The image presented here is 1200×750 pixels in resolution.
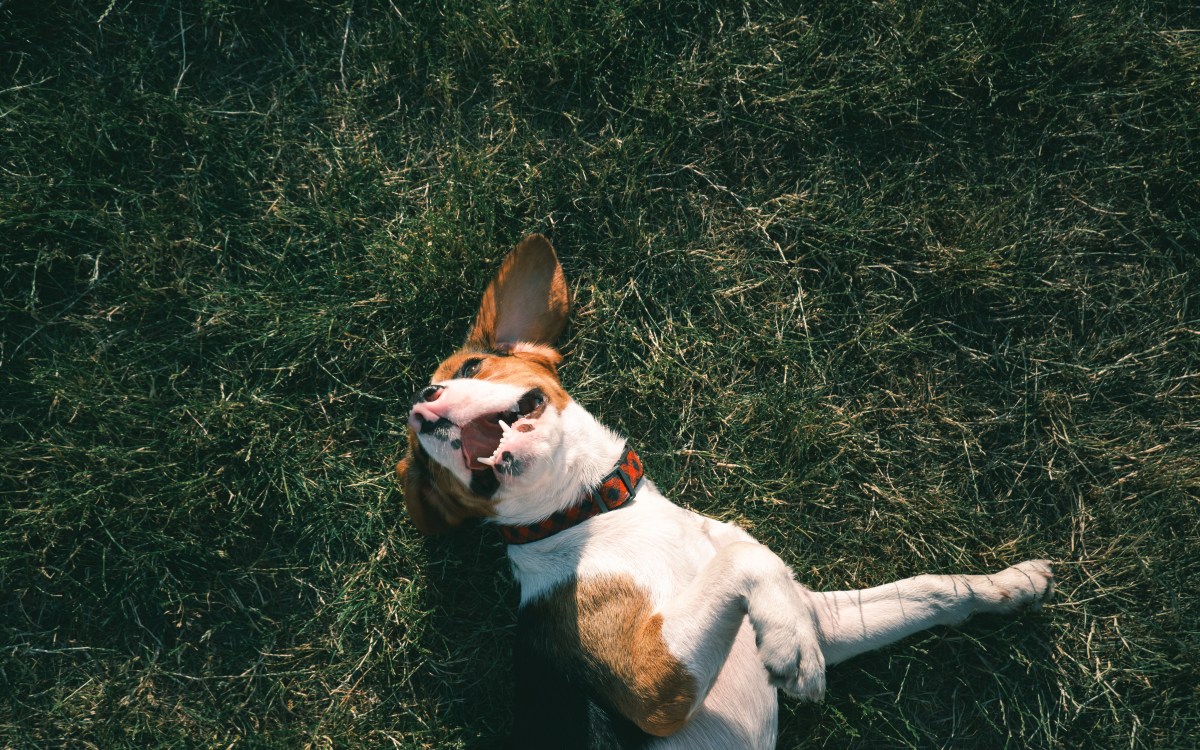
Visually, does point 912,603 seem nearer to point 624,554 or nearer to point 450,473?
point 624,554

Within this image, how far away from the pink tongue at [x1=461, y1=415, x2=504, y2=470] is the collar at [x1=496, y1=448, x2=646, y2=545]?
0.44m

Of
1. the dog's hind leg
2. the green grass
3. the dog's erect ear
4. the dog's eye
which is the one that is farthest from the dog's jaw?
the dog's hind leg

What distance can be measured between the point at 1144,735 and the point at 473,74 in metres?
5.44

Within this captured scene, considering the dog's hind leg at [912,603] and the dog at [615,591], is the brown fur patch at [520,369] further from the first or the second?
the dog's hind leg at [912,603]

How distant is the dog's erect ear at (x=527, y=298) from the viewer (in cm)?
410

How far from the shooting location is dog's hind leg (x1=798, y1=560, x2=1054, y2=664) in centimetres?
374

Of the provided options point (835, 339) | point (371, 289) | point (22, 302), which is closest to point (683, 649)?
point (835, 339)

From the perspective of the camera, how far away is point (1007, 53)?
451 cm

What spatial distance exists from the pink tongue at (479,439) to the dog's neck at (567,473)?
0.24 metres

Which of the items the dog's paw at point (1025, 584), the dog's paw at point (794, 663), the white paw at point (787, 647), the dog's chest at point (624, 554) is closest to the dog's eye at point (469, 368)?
the dog's chest at point (624, 554)

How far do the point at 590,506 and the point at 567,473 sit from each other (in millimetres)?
222

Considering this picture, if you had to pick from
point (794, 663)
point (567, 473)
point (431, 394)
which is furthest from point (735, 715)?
point (431, 394)

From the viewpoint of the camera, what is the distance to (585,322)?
4.54 metres

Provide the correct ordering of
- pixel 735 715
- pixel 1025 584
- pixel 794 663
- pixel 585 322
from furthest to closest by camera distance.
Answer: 1. pixel 585 322
2. pixel 1025 584
3. pixel 735 715
4. pixel 794 663
